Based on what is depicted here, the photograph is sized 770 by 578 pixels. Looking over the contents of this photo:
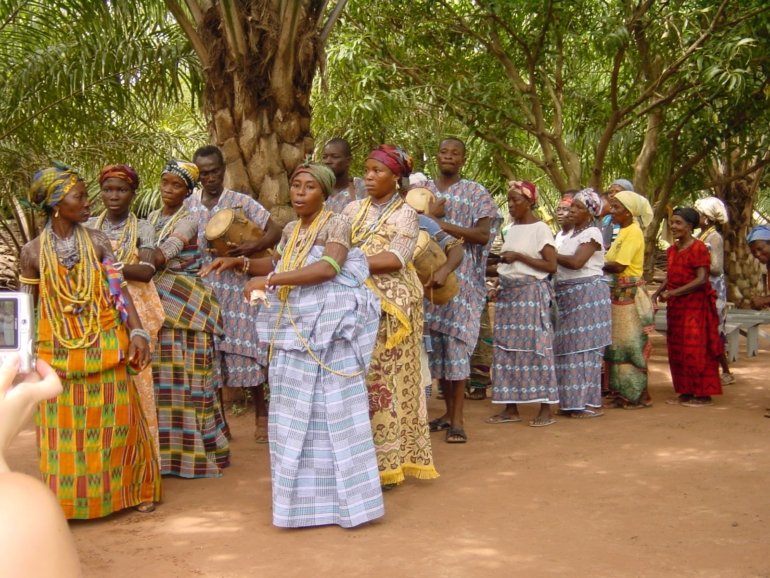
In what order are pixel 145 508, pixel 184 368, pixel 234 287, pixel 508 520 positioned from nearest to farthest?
pixel 508 520
pixel 145 508
pixel 184 368
pixel 234 287

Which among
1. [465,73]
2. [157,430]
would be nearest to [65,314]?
[157,430]

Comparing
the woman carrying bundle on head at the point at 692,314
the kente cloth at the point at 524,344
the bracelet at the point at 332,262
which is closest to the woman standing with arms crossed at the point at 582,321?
the kente cloth at the point at 524,344

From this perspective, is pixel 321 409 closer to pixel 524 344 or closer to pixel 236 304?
pixel 236 304

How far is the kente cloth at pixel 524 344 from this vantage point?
6.92m

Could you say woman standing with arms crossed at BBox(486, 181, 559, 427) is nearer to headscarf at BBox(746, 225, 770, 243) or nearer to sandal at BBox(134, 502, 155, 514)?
headscarf at BBox(746, 225, 770, 243)

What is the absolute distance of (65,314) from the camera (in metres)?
4.55

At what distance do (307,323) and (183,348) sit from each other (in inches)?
51.7

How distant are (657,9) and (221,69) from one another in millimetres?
4803

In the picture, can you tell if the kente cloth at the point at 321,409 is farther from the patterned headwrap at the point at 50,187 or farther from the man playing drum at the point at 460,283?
the man playing drum at the point at 460,283

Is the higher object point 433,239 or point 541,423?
point 433,239

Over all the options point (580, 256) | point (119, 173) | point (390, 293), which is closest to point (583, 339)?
point (580, 256)

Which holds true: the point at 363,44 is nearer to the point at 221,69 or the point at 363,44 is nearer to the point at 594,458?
the point at 221,69

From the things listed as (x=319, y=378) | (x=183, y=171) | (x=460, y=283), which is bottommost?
(x=319, y=378)

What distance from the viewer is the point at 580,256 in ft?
23.2
